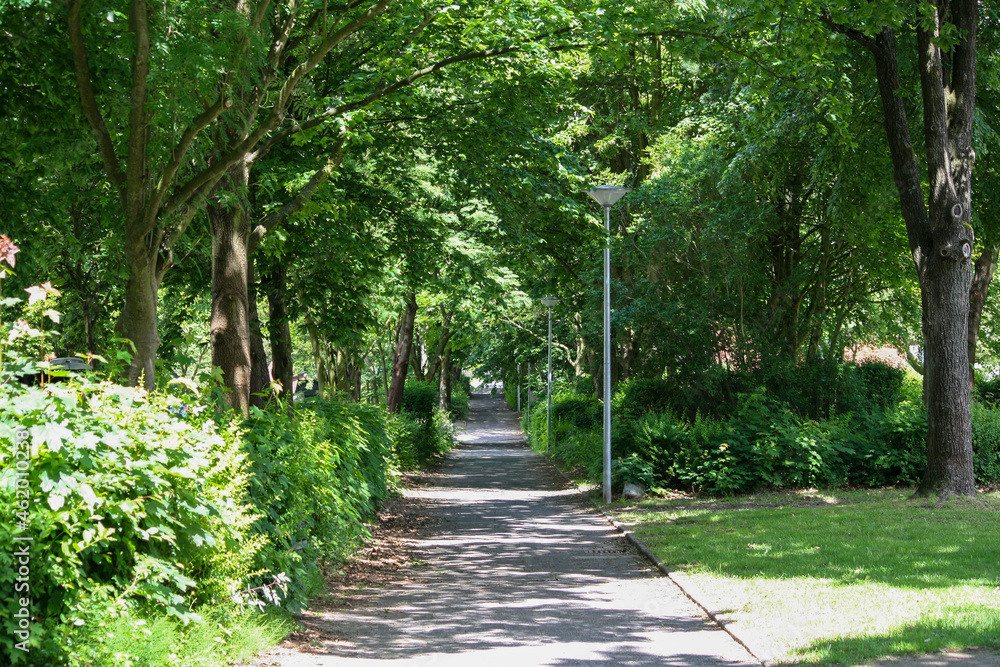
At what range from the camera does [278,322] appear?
17.1 metres

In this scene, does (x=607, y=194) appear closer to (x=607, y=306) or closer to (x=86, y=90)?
(x=607, y=306)

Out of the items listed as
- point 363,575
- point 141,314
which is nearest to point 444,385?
point 363,575

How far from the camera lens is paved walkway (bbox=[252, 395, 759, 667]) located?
6.51 m

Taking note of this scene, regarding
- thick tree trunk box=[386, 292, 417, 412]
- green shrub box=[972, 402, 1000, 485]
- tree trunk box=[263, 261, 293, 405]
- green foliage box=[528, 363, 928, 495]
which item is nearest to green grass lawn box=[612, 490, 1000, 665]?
green foliage box=[528, 363, 928, 495]

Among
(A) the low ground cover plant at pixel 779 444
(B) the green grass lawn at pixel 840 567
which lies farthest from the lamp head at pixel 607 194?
(B) the green grass lawn at pixel 840 567

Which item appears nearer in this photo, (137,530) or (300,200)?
(137,530)

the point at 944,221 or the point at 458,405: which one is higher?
Answer: the point at 944,221

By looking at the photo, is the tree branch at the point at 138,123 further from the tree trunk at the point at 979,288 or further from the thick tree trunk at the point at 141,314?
the tree trunk at the point at 979,288

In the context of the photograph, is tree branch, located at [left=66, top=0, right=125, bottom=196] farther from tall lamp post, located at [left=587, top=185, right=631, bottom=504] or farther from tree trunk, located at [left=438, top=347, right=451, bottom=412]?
tree trunk, located at [left=438, top=347, right=451, bottom=412]

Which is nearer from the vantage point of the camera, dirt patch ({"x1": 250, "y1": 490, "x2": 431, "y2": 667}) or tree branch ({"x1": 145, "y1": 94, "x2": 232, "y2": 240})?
dirt patch ({"x1": 250, "y1": 490, "x2": 431, "y2": 667})

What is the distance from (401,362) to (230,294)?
15.4 meters

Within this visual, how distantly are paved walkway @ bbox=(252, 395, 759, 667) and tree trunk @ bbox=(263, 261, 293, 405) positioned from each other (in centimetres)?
484

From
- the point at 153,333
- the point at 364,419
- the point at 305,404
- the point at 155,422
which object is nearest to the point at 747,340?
the point at 364,419

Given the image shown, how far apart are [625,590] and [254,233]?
7.09 meters
